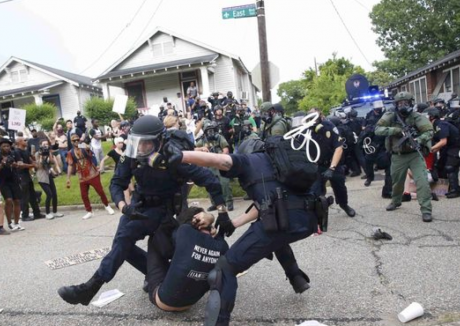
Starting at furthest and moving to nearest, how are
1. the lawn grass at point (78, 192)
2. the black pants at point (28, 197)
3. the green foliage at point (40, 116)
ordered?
1. the green foliage at point (40, 116)
2. the lawn grass at point (78, 192)
3. the black pants at point (28, 197)

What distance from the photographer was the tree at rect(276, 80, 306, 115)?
72.8 m

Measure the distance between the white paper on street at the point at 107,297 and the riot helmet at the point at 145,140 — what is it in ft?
5.54

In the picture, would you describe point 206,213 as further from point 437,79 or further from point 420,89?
point 420,89

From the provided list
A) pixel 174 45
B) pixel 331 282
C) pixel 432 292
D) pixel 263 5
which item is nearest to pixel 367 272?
pixel 331 282

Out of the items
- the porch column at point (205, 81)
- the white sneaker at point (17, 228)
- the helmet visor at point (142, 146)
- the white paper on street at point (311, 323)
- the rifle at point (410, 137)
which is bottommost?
the white sneaker at point (17, 228)

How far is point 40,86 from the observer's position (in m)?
25.6

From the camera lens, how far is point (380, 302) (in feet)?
11.4

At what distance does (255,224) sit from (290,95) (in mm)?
82384

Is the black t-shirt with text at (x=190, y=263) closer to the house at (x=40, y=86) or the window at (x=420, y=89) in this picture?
the window at (x=420, y=89)

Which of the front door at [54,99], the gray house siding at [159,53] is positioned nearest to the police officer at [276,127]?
the gray house siding at [159,53]

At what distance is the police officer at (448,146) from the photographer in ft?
23.0

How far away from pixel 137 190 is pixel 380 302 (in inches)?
95.2

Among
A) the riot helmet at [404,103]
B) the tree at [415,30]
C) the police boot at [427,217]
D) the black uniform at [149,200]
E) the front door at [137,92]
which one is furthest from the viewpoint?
the tree at [415,30]

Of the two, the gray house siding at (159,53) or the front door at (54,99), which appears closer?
the gray house siding at (159,53)
